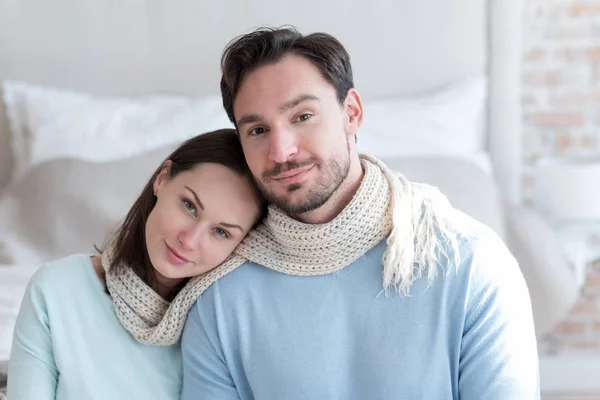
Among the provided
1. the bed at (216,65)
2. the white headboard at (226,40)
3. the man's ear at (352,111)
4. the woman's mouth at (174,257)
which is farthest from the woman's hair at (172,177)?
the white headboard at (226,40)

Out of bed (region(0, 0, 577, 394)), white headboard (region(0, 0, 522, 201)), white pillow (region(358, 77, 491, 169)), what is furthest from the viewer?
white headboard (region(0, 0, 522, 201))

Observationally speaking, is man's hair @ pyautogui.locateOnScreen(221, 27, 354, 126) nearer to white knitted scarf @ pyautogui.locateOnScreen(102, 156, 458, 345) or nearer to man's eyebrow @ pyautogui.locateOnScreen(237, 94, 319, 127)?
man's eyebrow @ pyautogui.locateOnScreen(237, 94, 319, 127)

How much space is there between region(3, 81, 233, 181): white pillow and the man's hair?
120 centimetres

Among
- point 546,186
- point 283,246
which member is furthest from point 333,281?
point 546,186

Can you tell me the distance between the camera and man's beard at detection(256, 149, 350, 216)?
5.00 ft

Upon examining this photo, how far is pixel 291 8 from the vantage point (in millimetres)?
3109

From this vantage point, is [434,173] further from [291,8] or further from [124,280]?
[124,280]

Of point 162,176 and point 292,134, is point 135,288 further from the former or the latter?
point 292,134

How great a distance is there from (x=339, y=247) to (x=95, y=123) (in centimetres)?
155

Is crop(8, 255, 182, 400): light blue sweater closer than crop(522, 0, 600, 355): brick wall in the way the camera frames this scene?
Yes

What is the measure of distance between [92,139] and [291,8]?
89 centimetres

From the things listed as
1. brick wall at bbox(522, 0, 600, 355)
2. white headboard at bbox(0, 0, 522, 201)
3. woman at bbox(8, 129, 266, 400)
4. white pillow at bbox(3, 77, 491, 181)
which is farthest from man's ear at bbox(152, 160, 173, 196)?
brick wall at bbox(522, 0, 600, 355)

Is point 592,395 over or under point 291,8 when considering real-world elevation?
under

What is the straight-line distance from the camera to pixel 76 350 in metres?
1.54
